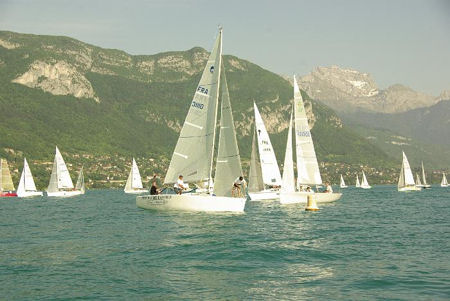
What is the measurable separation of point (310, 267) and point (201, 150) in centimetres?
2580

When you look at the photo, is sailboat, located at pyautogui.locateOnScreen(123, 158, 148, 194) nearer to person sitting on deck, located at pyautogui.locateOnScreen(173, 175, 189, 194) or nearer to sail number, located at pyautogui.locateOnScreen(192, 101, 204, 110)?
person sitting on deck, located at pyautogui.locateOnScreen(173, 175, 189, 194)

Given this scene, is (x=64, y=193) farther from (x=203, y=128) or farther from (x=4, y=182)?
(x=203, y=128)

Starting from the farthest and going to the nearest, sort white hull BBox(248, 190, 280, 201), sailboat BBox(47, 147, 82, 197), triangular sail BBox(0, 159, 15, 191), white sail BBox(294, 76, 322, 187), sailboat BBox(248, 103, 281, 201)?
triangular sail BBox(0, 159, 15, 191), sailboat BBox(47, 147, 82, 197), sailboat BBox(248, 103, 281, 201), white hull BBox(248, 190, 280, 201), white sail BBox(294, 76, 322, 187)

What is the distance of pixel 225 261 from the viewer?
2473 cm

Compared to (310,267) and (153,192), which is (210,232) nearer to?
(310,267)

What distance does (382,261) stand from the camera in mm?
24438

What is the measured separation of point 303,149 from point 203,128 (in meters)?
24.6

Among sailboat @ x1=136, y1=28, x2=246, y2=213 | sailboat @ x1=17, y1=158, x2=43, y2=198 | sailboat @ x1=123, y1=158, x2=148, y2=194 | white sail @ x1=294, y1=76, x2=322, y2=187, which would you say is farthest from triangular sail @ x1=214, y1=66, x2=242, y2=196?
sailboat @ x1=123, y1=158, x2=148, y2=194

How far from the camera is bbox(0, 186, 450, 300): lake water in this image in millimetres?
19039

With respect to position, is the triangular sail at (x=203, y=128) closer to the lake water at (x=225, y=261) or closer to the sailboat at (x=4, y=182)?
the lake water at (x=225, y=261)

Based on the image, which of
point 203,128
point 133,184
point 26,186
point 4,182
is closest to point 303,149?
point 203,128

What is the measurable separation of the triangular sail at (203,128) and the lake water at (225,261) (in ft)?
27.7

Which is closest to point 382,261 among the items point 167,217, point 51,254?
point 51,254

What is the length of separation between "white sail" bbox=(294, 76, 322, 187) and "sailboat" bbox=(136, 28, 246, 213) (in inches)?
879
